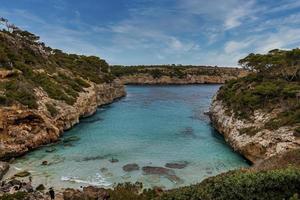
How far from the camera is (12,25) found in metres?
70.4

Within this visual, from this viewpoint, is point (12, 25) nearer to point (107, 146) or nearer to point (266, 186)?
point (107, 146)

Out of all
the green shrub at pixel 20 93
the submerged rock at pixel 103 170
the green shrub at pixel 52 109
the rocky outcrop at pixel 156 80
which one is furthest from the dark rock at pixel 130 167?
the rocky outcrop at pixel 156 80

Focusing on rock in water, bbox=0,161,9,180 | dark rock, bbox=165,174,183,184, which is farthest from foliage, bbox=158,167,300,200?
rock in water, bbox=0,161,9,180

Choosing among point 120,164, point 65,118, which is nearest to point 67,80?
point 65,118

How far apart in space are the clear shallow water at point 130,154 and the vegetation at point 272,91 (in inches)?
199

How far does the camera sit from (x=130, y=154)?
30.6 meters

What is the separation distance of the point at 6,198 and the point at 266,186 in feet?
45.4

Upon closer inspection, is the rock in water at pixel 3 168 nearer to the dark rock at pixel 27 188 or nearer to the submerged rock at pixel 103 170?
the dark rock at pixel 27 188

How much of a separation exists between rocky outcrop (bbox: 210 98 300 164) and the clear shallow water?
1.12 meters

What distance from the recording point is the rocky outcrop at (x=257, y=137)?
26500mm

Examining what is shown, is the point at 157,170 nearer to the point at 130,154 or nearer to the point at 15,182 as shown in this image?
the point at 130,154

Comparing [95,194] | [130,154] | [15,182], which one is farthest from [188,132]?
[15,182]

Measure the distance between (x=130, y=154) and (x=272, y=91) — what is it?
18.8m

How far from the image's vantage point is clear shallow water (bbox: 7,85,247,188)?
24.4m
